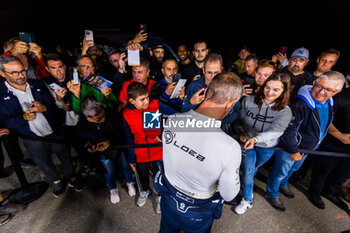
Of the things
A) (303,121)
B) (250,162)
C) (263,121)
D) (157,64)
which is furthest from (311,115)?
(157,64)

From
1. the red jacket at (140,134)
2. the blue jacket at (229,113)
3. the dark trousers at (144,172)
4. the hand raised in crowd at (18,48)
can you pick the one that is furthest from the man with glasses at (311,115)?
the hand raised in crowd at (18,48)

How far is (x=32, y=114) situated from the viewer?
7.66ft

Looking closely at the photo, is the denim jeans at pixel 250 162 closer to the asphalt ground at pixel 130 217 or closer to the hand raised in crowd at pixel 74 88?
the asphalt ground at pixel 130 217

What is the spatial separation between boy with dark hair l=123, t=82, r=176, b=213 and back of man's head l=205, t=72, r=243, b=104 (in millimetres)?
1140

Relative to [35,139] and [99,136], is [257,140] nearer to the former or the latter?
[99,136]

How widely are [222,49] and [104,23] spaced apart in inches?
315

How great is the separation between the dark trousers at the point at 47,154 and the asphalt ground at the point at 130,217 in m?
0.35

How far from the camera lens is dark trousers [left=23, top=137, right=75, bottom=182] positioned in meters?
2.58

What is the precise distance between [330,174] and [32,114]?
181 inches

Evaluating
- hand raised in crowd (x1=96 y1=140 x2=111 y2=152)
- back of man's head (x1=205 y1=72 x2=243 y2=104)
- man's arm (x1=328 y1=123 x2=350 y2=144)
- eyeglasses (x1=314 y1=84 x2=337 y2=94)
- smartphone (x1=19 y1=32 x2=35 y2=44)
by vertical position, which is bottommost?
hand raised in crowd (x1=96 y1=140 x2=111 y2=152)

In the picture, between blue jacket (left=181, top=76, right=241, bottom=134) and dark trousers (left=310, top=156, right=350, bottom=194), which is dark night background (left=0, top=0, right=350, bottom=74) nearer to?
dark trousers (left=310, top=156, right=350, bottom=194)

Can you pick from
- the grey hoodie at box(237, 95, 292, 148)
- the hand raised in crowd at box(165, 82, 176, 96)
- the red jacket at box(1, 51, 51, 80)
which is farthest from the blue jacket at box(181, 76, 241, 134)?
the red jacket at box(1, 51, 51, 80)

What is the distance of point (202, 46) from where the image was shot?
3.58m

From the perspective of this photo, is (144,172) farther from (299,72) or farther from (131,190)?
(299,72)
